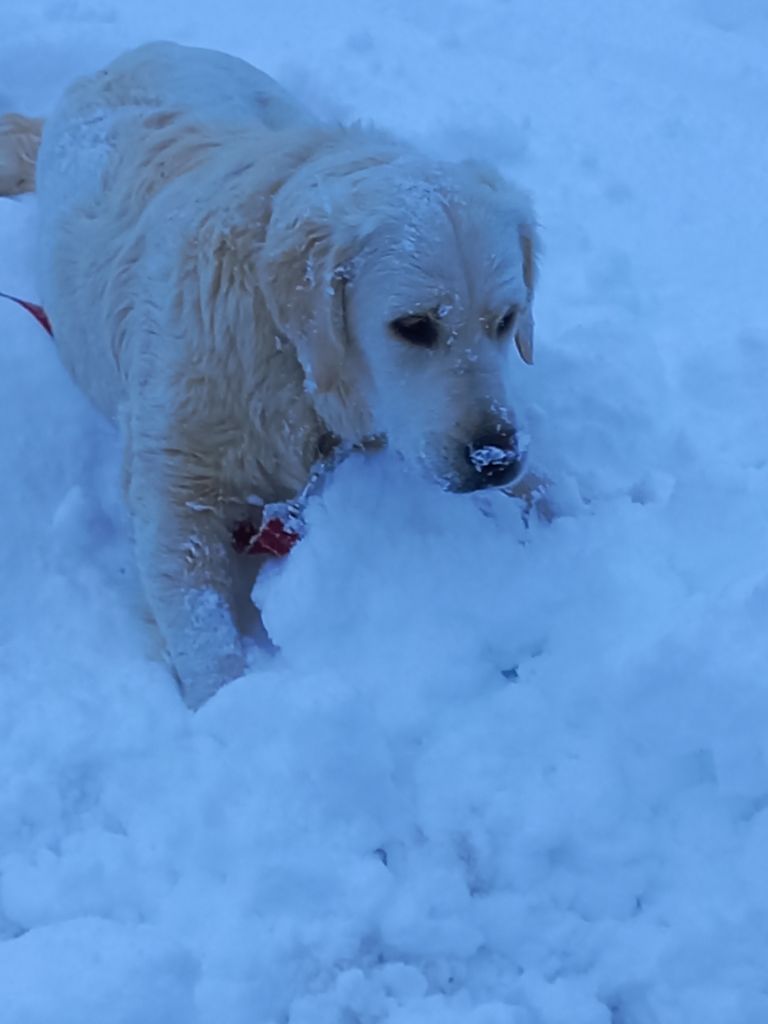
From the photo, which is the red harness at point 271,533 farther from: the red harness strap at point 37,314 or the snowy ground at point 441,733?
the red harness strap at point 37,314

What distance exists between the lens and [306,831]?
1.90 metres

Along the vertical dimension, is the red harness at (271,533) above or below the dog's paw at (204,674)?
above

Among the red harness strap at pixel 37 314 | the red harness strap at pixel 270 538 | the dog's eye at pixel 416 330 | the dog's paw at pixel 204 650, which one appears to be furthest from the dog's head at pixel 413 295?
the red harness strap at pixel 37 314

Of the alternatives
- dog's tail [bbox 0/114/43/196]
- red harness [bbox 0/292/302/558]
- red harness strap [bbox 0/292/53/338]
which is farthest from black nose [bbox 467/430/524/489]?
dog's tail [bbox 0/114/43/196]

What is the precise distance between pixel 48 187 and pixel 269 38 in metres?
1.78

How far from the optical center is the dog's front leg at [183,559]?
2.44 m

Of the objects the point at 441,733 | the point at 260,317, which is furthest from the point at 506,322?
the point at 441,733

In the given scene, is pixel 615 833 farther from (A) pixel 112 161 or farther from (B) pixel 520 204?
(A) pixel 112 161

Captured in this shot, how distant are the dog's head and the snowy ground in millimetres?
273

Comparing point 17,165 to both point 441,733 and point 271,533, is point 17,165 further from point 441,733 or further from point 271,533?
point 441,733

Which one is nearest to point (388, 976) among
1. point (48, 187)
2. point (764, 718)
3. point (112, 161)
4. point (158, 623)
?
point (764, 718)

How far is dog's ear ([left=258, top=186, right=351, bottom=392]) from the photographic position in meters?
2.29

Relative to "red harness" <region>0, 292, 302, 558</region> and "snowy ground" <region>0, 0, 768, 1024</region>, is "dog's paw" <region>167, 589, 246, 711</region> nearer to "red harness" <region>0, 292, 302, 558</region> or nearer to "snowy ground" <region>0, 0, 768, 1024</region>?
"snowy ground" <region>0, 0, 768, 1024</region>

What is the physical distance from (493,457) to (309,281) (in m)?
0.56
